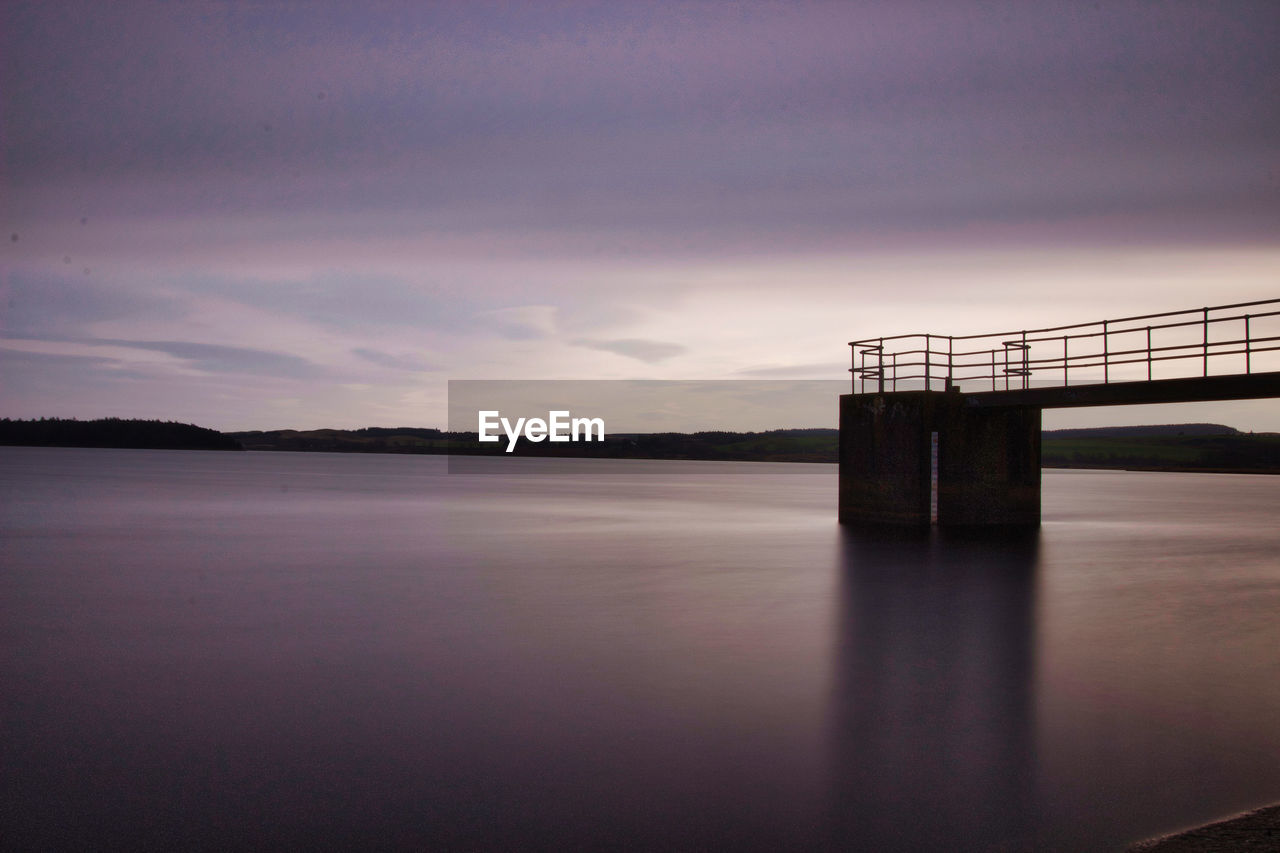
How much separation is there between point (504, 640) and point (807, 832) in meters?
7.72

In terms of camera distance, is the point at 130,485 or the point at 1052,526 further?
the point at 130,485

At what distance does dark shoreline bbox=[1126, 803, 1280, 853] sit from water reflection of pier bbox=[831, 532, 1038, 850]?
0.78 meters

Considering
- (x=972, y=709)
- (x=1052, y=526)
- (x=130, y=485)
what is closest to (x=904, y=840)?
(x=972, y=709)

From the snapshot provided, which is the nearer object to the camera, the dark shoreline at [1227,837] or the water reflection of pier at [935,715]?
the dark shoreline at [1227,837]

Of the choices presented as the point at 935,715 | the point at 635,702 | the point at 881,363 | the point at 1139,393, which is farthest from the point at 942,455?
the point at 635,702

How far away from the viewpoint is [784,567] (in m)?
22.3

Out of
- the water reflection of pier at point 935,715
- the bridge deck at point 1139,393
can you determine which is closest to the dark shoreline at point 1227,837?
the water reflection of pier at point 935,715

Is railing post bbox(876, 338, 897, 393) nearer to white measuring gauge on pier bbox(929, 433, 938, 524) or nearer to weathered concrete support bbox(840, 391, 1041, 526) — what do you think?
weathered concrete support bbox(840, 391, 1041, 526)

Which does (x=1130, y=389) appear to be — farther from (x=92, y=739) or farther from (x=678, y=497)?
(x=678, y=497)

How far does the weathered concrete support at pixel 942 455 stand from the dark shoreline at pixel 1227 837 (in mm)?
20284

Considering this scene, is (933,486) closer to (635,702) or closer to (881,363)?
(881,363)

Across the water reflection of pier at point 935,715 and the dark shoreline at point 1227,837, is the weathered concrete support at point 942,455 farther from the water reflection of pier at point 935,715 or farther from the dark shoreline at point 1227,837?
the dark shoreline at point 1227,837

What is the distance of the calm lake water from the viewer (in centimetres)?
656

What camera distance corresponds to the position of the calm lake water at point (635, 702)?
6.56 m
